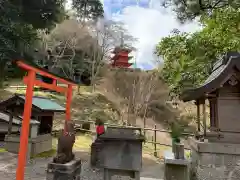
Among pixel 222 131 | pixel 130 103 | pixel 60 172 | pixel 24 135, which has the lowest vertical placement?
pixel 60 172

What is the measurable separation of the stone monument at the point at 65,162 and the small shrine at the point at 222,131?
3635 millimetres

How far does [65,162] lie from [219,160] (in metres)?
4.37

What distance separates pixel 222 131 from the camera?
6.55 metres

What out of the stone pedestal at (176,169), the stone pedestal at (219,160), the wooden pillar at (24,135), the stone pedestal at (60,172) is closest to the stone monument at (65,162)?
the stone pedestal at (60,172)

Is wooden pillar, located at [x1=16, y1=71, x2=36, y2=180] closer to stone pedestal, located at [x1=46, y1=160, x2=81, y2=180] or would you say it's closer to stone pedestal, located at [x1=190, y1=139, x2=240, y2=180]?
stone pedestal, located at [x1=46, y1=160, x2=81, y2=180]

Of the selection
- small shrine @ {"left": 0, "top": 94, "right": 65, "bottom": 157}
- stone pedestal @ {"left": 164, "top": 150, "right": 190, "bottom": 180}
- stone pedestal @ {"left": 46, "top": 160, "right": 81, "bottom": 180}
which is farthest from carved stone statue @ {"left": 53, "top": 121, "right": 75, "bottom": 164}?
small shrine @ {"left": 0, "top": 94, "right": 65, "bottom": 157}

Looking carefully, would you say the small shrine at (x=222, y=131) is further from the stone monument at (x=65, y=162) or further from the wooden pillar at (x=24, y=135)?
the wooden pillar at (x=24, y=135)

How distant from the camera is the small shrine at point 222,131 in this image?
6.34 m

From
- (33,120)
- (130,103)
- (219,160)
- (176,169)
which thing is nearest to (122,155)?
(176,169)

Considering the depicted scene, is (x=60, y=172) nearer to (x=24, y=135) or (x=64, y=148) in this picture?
(x=64, y=148)

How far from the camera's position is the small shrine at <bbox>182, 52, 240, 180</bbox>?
20.8 ft

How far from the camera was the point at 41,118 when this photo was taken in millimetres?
11148

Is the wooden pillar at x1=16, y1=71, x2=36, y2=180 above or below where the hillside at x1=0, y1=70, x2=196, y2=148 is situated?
below

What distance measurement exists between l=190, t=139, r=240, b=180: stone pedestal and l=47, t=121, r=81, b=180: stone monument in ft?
11.9
